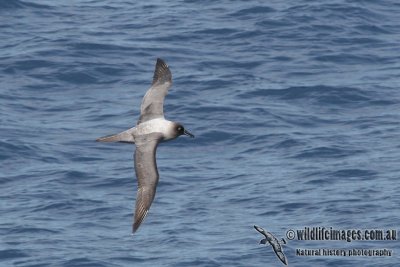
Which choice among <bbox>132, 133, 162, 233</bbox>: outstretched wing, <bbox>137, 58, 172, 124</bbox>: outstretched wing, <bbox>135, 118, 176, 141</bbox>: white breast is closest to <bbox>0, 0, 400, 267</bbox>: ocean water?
<bbox>137, 58, 172, 124</bbox>: outstretched wing

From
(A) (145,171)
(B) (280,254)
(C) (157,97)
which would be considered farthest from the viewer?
(B) (280,254)

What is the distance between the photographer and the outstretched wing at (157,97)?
2361 cm

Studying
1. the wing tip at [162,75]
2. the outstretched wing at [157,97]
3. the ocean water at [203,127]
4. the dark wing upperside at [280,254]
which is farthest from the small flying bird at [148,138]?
the dark wing upperside at [280,254]

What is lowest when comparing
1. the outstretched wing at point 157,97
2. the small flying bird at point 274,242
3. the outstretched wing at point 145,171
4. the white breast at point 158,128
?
the small flying bird at point 274,242

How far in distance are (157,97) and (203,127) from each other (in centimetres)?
818

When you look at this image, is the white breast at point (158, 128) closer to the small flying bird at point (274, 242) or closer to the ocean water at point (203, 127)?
the ocean water at point (203, 127)

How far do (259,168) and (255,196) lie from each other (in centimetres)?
120

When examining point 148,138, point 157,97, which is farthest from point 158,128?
point 157,97

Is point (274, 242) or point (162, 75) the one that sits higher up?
point (162, 75)

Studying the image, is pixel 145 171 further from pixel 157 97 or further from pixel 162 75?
pixel 162 75

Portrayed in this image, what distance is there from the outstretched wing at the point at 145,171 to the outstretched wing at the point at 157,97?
2.73ft

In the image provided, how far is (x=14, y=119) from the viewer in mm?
32969

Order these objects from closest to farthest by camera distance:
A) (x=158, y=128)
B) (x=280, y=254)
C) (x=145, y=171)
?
(x=145, y=171) < (x=158, y=128) < (x=280, y=254)

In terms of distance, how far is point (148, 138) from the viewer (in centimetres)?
2275
